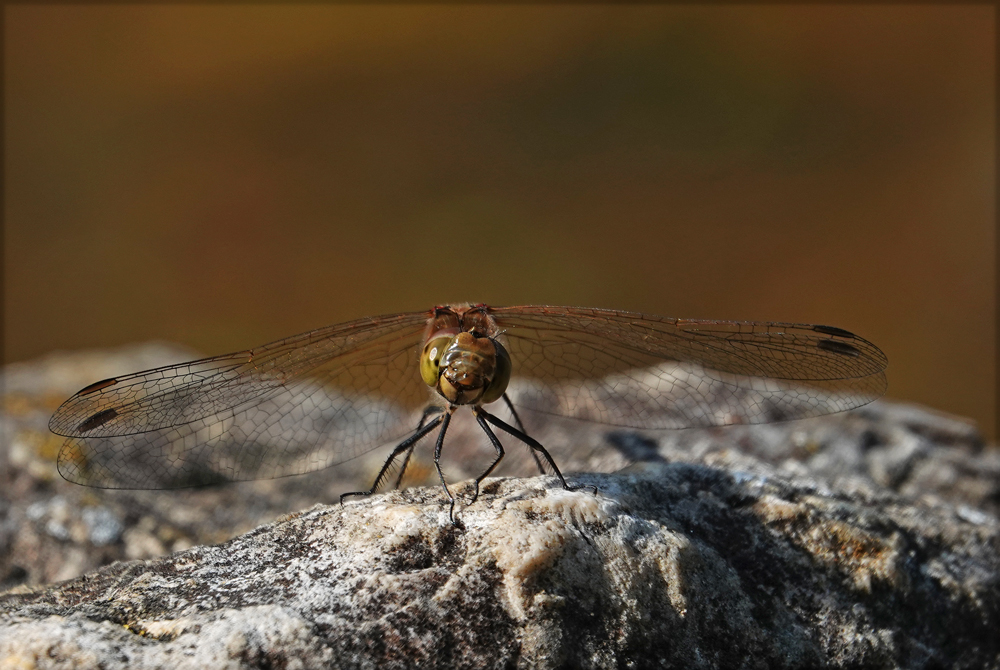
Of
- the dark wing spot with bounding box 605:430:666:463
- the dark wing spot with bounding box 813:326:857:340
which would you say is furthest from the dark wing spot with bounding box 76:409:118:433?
the dark wing spot with bounding box 813:326:857:340

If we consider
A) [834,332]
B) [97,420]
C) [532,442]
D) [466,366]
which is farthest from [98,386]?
[834,332]

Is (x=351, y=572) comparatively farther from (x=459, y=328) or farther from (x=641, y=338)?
(x=641, y=338)

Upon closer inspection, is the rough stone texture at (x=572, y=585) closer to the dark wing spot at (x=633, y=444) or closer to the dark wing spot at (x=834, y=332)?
the dark wing spot at (x=633, y=444)

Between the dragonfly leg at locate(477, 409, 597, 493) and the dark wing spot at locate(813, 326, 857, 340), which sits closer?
the dragonfly leg at locate(477, 409, 597, 493)

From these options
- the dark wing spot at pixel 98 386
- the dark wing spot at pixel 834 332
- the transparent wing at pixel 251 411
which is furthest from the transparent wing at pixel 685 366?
the dark wing spot at pixel 98 386

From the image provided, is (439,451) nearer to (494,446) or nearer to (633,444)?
(494,446)

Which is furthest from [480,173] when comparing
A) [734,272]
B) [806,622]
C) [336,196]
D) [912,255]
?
[806,622]

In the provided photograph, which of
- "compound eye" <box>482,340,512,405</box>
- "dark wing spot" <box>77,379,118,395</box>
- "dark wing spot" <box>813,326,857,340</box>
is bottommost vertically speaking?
"compound eye" <box>482,340,512,405</box>

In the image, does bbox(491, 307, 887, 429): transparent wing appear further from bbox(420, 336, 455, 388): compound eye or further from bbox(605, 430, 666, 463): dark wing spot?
bbox(420, 336, 455, 388): compound eye
